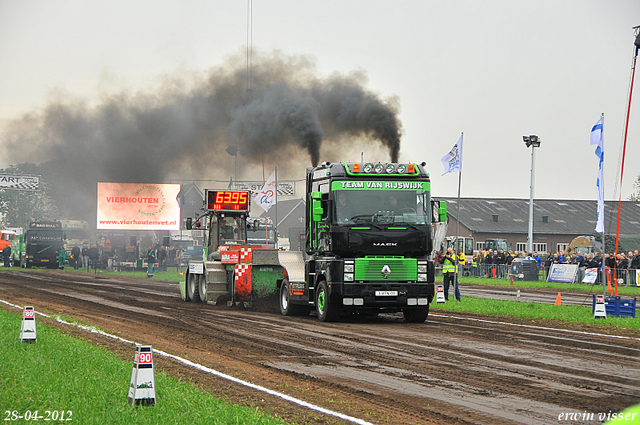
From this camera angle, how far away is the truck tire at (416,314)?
16.7m

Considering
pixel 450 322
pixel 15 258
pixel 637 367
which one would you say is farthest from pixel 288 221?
pixel 637 367

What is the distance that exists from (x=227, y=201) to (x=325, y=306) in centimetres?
797

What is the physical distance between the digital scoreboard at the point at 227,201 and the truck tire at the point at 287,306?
5.24 meters

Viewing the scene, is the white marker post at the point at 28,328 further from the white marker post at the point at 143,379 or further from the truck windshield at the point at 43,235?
the truck windshield at the point at 43,235

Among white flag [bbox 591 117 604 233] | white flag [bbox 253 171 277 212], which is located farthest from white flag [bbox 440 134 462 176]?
white flag [bbox 253 171 277 212]

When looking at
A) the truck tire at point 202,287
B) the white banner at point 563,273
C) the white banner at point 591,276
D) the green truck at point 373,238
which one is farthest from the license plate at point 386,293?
the white banner at point 563,273

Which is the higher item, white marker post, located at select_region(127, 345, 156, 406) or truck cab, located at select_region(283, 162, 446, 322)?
truck cab, located at select_region(283, 162, 446, 322)

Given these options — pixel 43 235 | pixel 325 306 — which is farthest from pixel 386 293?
pixel 43 235

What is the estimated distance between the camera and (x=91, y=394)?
7426 millimetres

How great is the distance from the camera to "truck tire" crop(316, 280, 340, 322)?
641 inches

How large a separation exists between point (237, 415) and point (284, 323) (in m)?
9.55

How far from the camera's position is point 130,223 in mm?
52844

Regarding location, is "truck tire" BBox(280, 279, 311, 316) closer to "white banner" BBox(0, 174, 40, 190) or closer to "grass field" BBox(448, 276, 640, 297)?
"grass field" BBox(448, 276, 640, 297)

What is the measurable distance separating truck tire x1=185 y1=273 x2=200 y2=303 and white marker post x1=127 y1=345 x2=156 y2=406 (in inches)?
653
